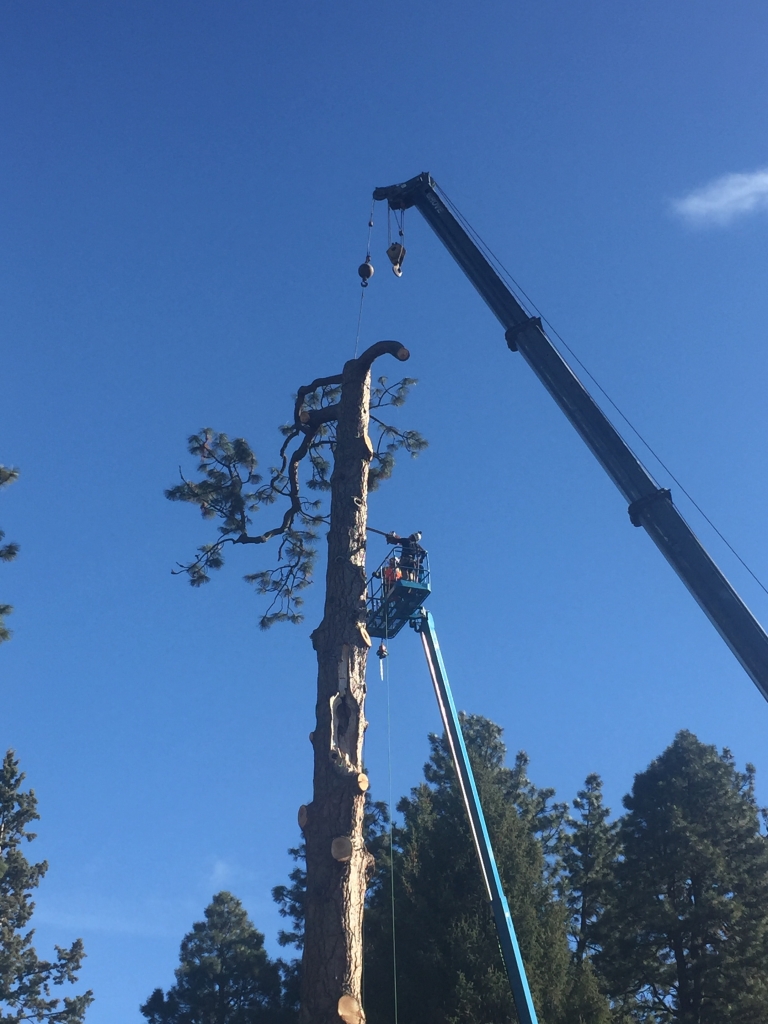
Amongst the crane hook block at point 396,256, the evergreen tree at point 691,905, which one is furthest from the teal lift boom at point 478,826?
the evergreen tree at point 691,905

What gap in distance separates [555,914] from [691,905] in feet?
14.3

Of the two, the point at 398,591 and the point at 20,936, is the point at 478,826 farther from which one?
the point at 20,936

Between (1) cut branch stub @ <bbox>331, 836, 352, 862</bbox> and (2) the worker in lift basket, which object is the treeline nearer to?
(2) the worker in lift basket

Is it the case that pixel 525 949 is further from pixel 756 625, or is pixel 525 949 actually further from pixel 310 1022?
pixel 310 1022

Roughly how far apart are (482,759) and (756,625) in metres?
15.6

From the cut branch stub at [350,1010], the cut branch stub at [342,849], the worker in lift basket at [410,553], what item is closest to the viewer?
the cut branch stub at [350,1010]

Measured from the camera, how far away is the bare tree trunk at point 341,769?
291 inches

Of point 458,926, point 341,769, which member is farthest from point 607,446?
point 458,926

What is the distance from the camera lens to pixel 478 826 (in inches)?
470

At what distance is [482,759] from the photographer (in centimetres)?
2573

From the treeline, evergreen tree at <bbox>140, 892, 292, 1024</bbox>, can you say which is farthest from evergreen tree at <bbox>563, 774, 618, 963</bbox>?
evergreen tree at <bbox>140, 892, 292, 1024</bbox>

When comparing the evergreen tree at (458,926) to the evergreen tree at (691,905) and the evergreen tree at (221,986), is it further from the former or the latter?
the evergreen tree at (221,986)

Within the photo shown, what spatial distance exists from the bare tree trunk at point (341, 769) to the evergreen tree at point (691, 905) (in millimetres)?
16508

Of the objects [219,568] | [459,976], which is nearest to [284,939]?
[459,976]
